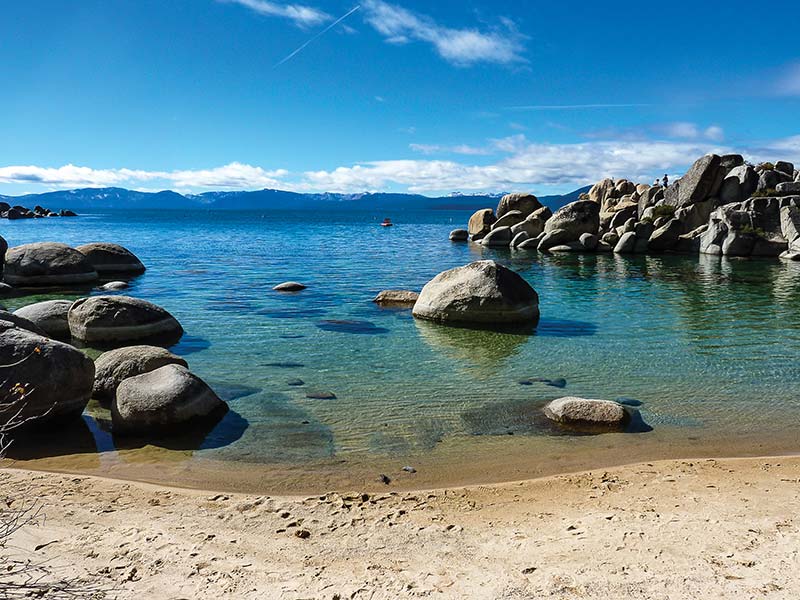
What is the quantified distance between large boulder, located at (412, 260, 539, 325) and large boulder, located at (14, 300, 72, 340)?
9978 millimetres

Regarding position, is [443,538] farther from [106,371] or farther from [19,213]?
[19,213]

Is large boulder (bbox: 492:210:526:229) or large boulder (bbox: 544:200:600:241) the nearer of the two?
large boulder (bbox: 544:200:600:241)

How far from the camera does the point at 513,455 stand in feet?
32.3

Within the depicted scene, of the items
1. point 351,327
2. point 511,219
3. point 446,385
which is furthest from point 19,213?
point 446,385

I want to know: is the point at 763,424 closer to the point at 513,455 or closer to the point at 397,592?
the point at 513,455

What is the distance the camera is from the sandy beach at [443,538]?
602 cm

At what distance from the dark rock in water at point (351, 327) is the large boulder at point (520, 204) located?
146 ft

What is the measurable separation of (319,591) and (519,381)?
8.67 meters

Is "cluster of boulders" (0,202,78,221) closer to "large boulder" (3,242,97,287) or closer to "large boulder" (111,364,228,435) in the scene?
"large boulder" (3,242,97,287)

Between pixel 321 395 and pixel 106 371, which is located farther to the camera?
pixel 321 395

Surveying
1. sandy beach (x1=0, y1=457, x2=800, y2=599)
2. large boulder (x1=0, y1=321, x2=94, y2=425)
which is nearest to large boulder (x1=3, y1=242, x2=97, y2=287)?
large boulder (x1=0, y1=321, x2=94, y2=425)

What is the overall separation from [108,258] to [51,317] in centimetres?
1621

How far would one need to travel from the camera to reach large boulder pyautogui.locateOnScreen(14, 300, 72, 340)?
17.5 meters

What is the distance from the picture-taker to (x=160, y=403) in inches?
416
